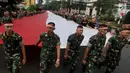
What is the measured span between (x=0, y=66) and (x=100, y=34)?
327 cm

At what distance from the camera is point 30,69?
7.20m

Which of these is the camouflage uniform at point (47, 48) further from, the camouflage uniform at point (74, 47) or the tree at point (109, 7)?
the tree at point (109, 7)

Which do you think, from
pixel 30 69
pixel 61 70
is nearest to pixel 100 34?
pixel 61 70

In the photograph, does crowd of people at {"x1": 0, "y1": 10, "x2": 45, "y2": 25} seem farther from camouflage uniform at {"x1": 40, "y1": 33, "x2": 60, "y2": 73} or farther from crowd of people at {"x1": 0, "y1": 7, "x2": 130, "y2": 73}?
camouflage uniform at {"x1": 40, "y1": 33, "x2": 60, "y2": 73}

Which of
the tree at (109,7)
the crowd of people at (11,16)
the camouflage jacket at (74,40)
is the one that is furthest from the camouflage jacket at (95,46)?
the tree at (109,7)

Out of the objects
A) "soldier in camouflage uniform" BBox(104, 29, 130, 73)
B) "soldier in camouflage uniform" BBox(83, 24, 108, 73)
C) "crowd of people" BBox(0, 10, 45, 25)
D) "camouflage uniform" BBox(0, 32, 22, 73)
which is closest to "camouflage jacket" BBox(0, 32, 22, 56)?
"camouflage uniform" BBox(0, 32, 22, 73)

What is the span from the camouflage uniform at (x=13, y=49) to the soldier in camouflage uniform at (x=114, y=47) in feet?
8.25

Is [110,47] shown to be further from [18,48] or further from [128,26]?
[18,48]

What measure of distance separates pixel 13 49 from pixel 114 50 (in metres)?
2.84

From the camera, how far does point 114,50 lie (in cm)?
631

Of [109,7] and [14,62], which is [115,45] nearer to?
[14,62]

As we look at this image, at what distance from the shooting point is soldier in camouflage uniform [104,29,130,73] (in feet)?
20.3

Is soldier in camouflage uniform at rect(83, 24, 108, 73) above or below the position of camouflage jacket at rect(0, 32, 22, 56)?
below

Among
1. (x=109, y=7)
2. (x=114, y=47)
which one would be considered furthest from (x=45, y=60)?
(x=109, y=7)
